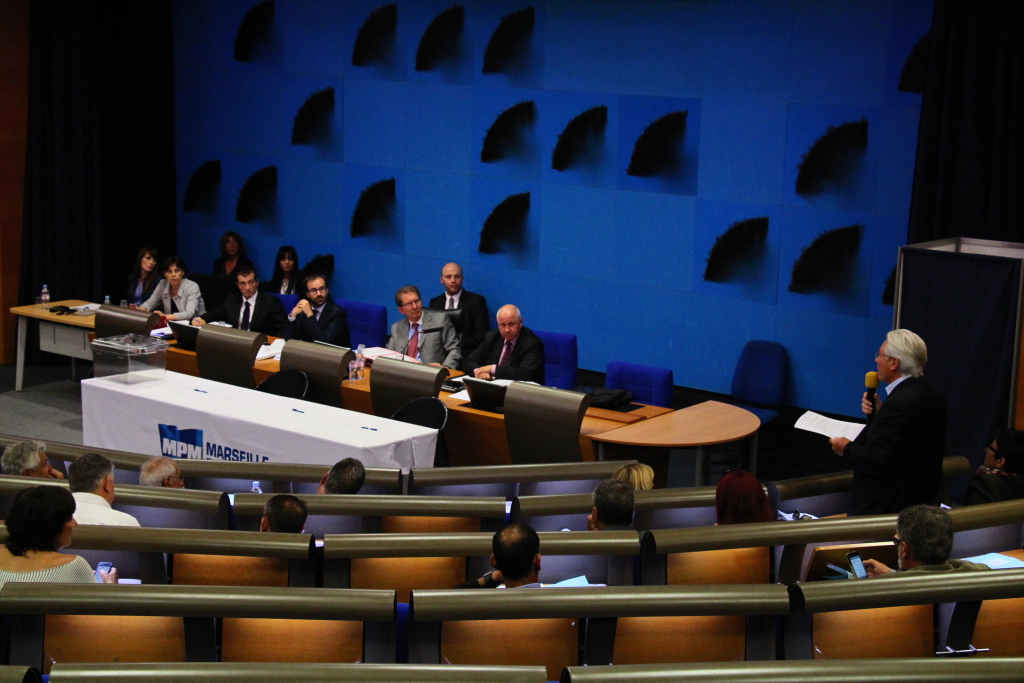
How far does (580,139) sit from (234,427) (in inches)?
167

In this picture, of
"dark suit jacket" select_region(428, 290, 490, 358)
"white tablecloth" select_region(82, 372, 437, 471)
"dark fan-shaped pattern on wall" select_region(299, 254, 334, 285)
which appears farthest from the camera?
"dark fan-shaped pattern on wall" select_region(299, 254, 334, 285)

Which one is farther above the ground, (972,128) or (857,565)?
(972,128)

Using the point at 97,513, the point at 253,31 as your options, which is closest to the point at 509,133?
the point at 253,31

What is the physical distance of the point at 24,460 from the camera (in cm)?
429

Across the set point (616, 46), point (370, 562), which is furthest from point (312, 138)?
point (370, 562)

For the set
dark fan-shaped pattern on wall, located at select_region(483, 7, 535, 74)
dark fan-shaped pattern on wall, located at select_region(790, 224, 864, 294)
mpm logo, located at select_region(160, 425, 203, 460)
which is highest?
dark fan-shaped pattern on wall, located at select_region(483, 7, 535, 74)

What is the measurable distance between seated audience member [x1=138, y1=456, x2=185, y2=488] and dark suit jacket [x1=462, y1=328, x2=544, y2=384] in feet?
9.48

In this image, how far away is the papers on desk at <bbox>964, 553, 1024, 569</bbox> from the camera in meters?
3.44

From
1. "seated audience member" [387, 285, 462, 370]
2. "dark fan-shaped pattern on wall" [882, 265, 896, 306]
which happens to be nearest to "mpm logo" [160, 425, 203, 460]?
"seated audience member" [387, 285, 462, 370]

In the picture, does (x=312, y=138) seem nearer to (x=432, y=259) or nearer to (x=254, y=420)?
(x=432, y=259)

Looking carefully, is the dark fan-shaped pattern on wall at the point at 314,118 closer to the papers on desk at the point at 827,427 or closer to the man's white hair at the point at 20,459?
the man's white hair at the point at 20,459

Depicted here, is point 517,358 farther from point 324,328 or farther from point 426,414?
point 324,328

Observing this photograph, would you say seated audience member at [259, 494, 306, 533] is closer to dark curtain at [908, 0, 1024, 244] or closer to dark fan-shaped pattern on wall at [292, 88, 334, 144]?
dark curtain at [908, 0, 1024, 244]

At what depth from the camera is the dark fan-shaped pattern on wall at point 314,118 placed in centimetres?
1030
